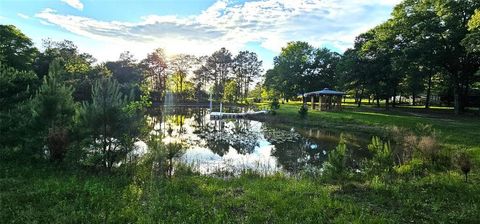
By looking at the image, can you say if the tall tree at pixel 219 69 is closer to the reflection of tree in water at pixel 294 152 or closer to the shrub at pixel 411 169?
the reflection of tree in water at pixel 294 152

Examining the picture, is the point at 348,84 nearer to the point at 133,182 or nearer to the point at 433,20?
the point at 433,20

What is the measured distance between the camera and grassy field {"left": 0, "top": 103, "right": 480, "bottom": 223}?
211 inches

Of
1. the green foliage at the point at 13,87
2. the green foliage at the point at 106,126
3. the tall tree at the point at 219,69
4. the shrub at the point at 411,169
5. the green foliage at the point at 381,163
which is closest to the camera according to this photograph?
the green foliage at the point at 106,126

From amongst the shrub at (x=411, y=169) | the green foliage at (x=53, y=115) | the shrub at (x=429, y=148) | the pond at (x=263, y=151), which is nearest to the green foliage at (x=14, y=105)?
the green foliage at (x=53, y=115)

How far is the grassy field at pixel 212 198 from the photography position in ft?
17.5

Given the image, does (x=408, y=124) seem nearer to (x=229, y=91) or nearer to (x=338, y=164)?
(x=338, y=164)

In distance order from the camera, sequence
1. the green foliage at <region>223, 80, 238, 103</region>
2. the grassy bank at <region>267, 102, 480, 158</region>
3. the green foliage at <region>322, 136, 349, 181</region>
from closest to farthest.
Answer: the green foliage at <region>322, 136, 349, 181</region>
the grassy bank at <region>267, 102, 480, 158</region>
the green foliage at <region>223, 80, 238, 103</region>

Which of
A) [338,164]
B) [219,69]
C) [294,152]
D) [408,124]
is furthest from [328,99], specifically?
[219,69]

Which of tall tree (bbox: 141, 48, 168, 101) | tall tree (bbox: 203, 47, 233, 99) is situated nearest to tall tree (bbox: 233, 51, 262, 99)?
tall tree (bbox: 203, 47, 233, 99)

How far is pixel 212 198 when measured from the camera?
6539 mm

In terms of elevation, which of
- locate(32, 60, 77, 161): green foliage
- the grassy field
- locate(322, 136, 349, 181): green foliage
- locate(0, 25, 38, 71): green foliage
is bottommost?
the grassy field

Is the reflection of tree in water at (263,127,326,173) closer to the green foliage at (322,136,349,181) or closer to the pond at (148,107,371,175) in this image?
the pond at (148,107,371,175)

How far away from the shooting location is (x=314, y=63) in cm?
5491

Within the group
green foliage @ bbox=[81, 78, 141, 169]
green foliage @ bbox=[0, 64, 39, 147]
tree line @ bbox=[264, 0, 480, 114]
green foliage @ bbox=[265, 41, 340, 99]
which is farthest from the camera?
green foliage @ bbox=[265, 41, 340, 99]
